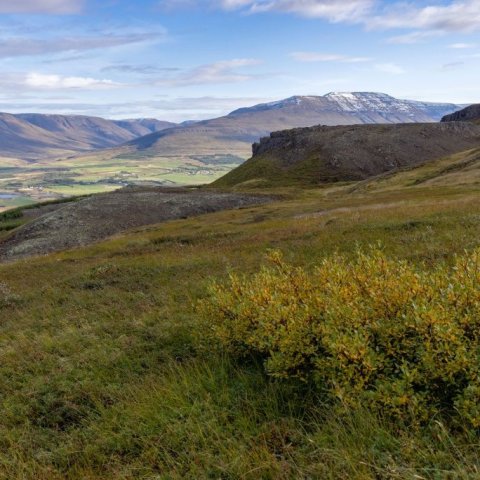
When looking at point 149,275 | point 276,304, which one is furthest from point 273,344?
point 149,275

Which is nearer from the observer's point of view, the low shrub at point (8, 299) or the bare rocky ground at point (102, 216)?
the low shrub at point (8, 299)

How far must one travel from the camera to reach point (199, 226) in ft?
184

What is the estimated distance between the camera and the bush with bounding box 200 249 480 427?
5992 millimetres

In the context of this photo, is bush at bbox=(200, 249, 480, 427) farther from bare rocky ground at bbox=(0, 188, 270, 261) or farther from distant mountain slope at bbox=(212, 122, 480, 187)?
distant mountain slope at bbox=(212, 122, 480, 187)

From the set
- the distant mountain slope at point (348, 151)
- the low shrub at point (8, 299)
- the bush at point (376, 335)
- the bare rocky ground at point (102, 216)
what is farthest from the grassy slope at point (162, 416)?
the distant mountain slope at point (348, 151)

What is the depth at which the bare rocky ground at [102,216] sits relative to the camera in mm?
66062

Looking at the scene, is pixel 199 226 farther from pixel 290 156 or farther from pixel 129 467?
pixel 290 156

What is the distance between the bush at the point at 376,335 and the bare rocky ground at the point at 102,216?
58.8m

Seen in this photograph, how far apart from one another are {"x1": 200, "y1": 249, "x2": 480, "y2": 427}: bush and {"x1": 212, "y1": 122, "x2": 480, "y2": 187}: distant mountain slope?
391ft

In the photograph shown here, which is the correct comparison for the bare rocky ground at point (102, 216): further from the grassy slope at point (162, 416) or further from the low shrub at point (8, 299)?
the grassy slope at point (162, 416)

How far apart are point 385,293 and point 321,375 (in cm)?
171

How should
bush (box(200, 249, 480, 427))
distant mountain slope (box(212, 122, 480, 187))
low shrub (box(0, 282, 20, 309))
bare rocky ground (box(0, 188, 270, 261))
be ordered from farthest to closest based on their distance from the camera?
distant mountain slope (box(212, 122, 480, 187)) < bare rocky ground (box(0, 188, 270, 261)) < low shrub (box(0, 282, 20, 309)) < bush (box(200, 249, 480, 427))

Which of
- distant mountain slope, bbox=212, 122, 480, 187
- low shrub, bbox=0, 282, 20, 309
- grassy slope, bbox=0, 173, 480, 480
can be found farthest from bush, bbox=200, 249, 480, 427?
distant mountain slope, bbox=212, 122, 480, 187

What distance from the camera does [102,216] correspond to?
78000 mm
